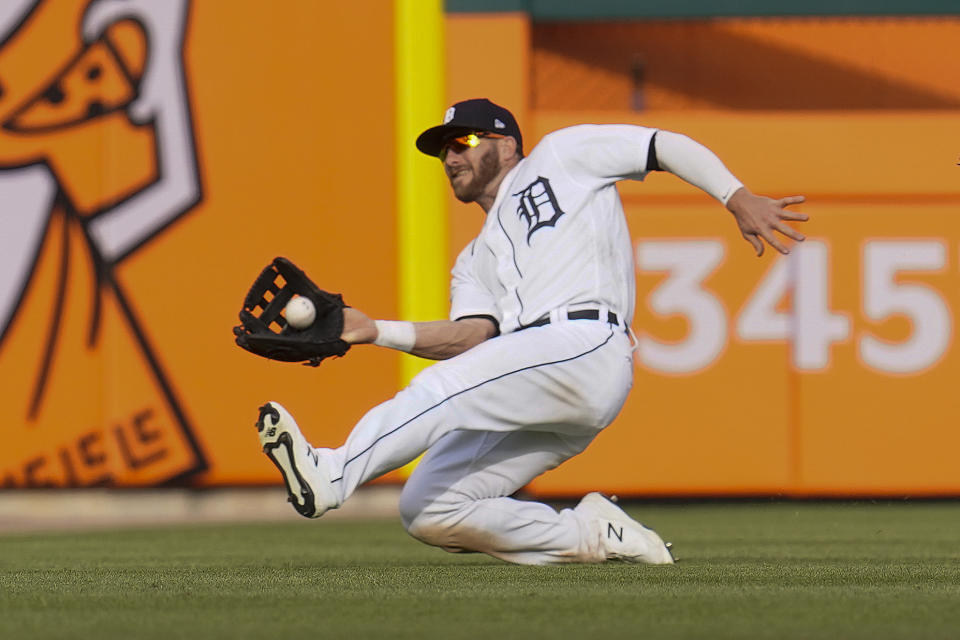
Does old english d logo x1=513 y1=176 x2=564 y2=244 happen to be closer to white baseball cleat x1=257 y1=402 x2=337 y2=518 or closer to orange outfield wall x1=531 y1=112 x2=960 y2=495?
white baseball cleat x1=257 y1=402 x2=337 y2=518

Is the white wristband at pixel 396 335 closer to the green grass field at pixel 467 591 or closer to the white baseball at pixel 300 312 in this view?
the white baseball at pixel 300 312

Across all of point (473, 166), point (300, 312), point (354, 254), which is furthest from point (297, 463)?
point (354, 254)

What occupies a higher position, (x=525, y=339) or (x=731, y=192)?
(x=731, y=192)

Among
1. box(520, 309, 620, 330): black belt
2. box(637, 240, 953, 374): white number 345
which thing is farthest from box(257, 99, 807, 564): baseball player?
box(637, 240, 953, 374): white number 345

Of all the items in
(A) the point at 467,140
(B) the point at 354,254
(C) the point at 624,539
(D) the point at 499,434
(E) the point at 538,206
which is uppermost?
(A) the point at 467,140

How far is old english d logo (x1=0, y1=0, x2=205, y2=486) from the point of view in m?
8.39

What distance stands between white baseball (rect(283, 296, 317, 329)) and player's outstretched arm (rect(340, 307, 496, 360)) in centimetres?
10

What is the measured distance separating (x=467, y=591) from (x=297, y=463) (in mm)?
519

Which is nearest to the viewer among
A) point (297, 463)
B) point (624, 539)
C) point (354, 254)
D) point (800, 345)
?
point (297, 463)

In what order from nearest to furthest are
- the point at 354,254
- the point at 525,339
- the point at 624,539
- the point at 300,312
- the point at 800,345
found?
the point at 300,312 < the point at 525,339 < the point at 624,539 < the point at 800,345 < the point at 354,254

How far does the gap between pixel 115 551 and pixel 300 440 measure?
2.41 m

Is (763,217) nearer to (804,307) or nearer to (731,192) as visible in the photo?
(731,192)

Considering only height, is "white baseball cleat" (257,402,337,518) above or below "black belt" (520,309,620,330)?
below

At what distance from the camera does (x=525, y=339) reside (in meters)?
3.85
